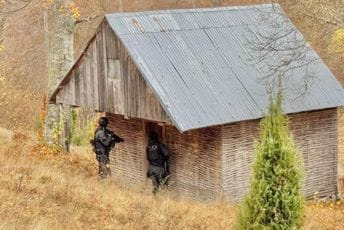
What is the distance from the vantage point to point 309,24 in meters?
37.0

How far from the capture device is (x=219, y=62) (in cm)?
1766

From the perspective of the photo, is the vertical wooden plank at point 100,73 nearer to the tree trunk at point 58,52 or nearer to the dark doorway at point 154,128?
the dark doorway at point 154,128

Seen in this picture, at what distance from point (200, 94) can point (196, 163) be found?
1.84 meters

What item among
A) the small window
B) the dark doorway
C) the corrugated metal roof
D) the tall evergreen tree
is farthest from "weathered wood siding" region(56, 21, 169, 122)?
the tall evergreen tree

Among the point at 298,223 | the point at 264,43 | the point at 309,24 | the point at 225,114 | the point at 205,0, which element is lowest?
the point at 298,223

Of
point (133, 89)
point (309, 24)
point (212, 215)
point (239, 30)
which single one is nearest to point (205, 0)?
point (309, 24)

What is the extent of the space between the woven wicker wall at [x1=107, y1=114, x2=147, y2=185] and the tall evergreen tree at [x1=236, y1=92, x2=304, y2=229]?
6657 millimetres

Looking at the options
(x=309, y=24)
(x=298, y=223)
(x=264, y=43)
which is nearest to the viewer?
(x=298, y=223)

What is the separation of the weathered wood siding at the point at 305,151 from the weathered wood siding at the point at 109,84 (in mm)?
2032

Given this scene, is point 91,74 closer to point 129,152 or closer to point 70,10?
point 70,10

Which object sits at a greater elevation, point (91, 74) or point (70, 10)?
point (70, 10)

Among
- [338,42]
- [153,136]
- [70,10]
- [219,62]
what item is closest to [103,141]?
[153,136]

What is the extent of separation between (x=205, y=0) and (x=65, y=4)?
933 inches

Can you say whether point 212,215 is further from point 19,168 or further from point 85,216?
point 19,168
